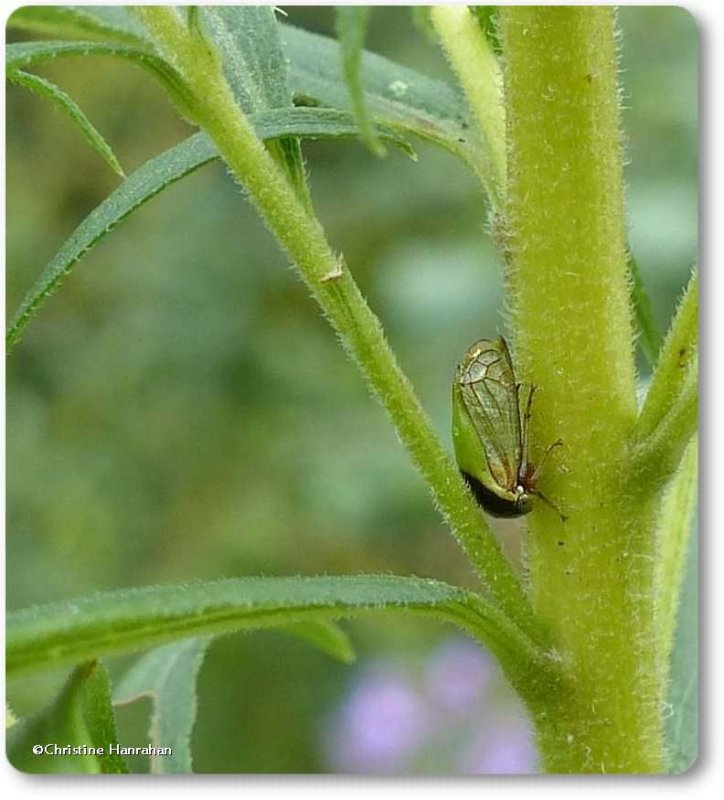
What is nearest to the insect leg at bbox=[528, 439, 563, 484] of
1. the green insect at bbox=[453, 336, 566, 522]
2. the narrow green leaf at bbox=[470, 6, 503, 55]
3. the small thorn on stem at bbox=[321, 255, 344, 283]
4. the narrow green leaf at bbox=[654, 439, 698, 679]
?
the green insect at bbox=[453, 336, 566, 522]

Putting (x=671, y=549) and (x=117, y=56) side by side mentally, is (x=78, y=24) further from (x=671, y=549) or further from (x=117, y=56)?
(x=671, y=549)

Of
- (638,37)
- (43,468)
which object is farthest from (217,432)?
(638,37)

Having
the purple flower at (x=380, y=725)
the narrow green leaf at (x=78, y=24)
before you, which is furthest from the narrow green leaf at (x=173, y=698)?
the purple flower at (x=380, y=725)

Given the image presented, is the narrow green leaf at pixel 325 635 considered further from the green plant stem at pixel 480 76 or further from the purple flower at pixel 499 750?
the purple flower at pixel 499 750

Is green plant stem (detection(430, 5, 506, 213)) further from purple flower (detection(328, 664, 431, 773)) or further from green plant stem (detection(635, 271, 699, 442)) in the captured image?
purple flower (detection(328, 664, 431, 773))

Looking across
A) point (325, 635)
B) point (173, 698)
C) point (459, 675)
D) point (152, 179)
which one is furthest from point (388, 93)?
point (459, 675)

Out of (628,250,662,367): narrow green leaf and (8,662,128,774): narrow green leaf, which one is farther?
(628,250,662,367): narrow green leaf

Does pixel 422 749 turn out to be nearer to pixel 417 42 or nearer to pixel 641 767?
pixel 641 767

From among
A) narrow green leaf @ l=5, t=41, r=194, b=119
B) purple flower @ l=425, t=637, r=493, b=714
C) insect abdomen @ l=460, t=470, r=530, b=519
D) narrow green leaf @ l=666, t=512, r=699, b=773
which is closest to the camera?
narrow green leaf @ l=5, t=41, r=194, b=119
